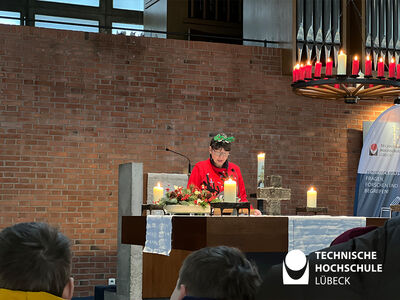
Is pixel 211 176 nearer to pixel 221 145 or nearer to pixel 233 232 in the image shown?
pixel 221 145

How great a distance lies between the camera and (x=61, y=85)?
7156 millimetres

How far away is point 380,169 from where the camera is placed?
7.20 metres

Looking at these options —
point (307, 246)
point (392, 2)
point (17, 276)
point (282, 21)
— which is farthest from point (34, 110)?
point (17, 276)

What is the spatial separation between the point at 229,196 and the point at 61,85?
437 centimetres

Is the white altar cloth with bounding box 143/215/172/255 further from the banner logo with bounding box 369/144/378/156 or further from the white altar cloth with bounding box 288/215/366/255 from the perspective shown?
the banner logo with bounding box 369/144/378/156

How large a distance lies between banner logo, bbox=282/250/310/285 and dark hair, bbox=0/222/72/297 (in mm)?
452

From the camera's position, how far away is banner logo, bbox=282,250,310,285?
3.74 feet

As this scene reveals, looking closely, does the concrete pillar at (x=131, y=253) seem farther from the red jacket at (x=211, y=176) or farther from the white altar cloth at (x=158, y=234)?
the white altar cloth at (x=158, y=234)

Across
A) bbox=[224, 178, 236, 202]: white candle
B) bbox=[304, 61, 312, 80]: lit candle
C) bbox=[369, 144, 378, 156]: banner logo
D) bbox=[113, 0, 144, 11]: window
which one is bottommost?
bbox=[224, 178, 236, 202]: white candle

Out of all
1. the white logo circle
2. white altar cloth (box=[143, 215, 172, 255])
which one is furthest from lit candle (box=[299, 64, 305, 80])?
the white logo circle

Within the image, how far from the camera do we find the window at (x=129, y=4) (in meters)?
10.3

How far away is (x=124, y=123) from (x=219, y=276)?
6210 mm

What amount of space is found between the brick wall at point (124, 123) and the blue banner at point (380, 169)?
827 mm

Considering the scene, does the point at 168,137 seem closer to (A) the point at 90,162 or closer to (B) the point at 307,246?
(A) the point at 90,162
